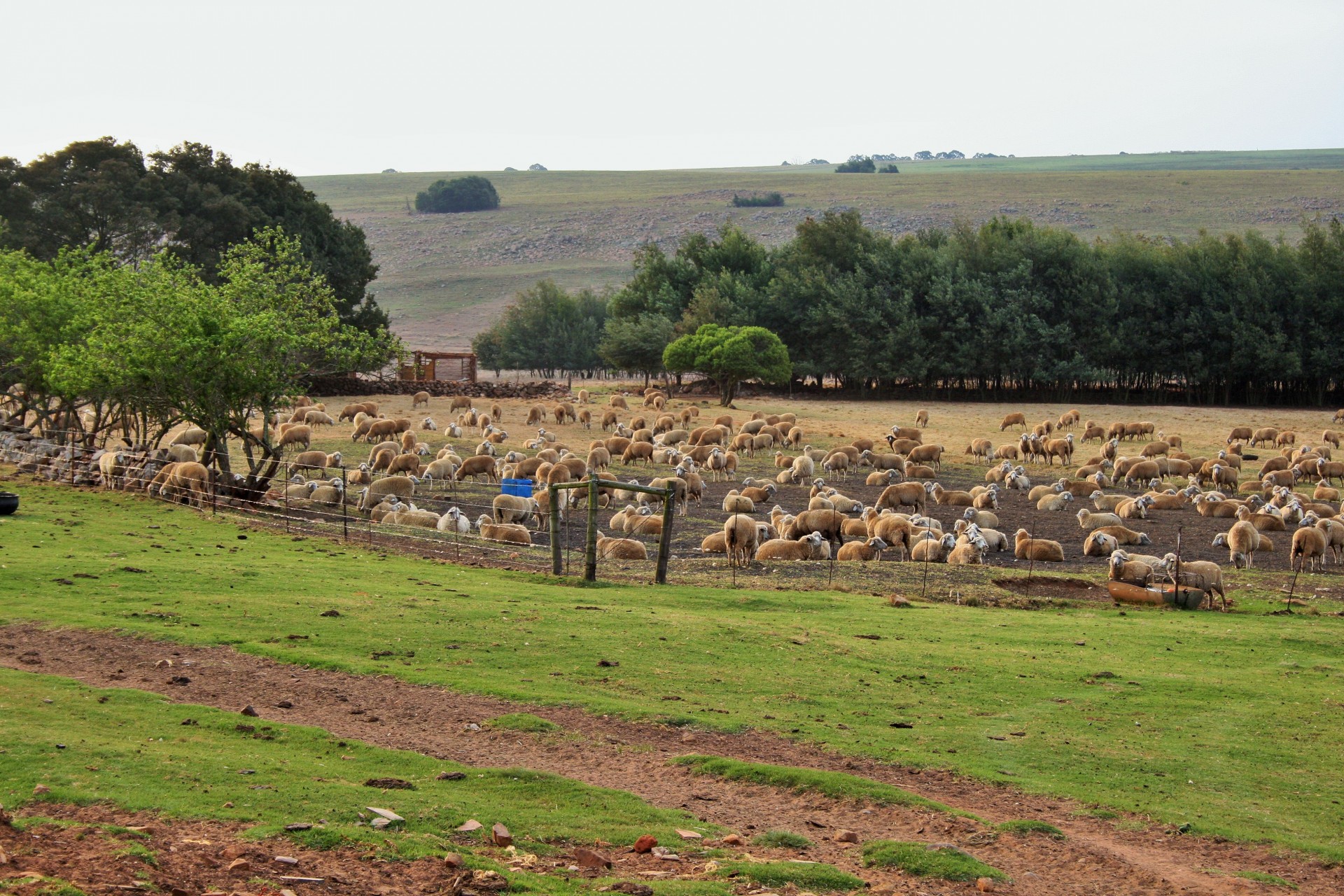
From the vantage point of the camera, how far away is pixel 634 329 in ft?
248

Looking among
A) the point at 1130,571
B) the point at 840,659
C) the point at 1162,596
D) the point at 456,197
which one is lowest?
the point at 1162,596

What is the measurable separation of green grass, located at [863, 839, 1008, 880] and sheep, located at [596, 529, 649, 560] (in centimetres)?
1383

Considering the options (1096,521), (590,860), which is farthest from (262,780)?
(1096,521)

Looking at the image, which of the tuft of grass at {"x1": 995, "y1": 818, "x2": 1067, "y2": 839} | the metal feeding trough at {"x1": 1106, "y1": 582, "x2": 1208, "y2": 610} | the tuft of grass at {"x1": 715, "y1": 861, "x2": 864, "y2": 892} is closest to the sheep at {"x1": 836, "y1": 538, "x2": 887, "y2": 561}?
the metal feeding trough at {"x1": 1106, "y1": 582, "x2": 1208, "y2": 610}

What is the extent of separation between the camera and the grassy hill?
136625mm

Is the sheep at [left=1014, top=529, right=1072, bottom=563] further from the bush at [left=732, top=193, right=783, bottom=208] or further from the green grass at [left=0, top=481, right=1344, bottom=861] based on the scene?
the bush at [left=732, top=193, right=783, bottom=208]

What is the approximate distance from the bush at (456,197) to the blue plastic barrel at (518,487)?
6238 inches

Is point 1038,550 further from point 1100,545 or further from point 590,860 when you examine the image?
point 590,860

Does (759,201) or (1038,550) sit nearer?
(1038,550)

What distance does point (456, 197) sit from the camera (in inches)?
7151

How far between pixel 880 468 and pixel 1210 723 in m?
27.0

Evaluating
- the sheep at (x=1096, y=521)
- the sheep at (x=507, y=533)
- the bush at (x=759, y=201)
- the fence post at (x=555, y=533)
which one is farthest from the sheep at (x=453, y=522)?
the bush at (x=759, y=201)

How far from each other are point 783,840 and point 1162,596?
1285cm

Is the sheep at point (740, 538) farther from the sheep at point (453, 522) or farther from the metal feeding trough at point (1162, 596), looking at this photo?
the metal feeding trough at point (1162, 596)
